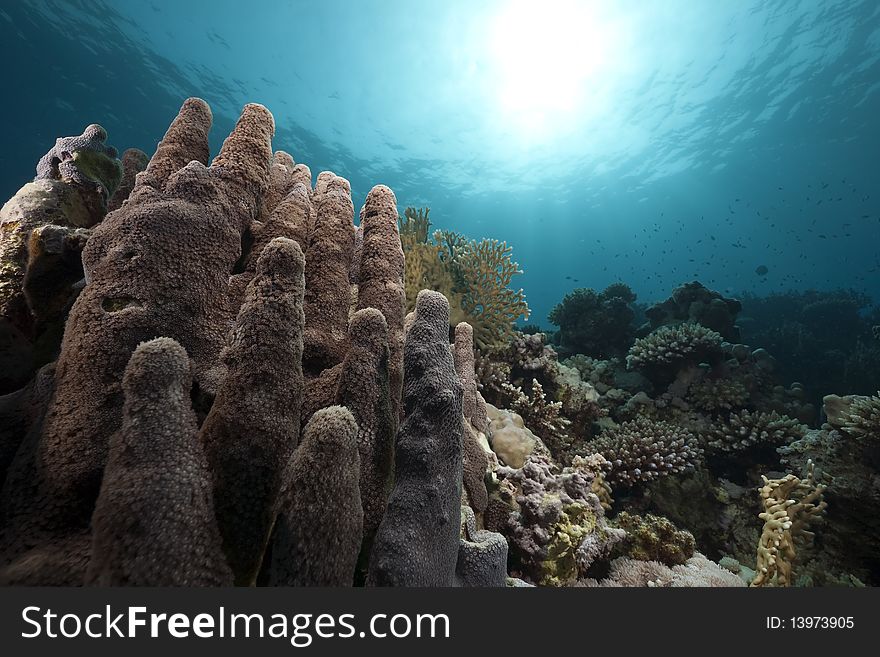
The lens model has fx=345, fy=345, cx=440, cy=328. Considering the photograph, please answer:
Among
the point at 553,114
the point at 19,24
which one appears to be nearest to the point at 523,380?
the point at 19,24

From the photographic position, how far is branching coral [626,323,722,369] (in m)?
7.50

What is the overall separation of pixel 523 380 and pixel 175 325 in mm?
5505

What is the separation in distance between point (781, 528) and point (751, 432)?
10.9ft

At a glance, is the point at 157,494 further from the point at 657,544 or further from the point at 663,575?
the point at 657,544

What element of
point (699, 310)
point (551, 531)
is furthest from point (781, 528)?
point (699, 310)

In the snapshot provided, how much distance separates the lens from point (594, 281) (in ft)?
472

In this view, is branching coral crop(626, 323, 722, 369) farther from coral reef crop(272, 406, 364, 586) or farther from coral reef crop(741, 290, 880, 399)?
coral reef crop(272, 406, 364, 586)

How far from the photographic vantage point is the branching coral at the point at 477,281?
5.68 metres

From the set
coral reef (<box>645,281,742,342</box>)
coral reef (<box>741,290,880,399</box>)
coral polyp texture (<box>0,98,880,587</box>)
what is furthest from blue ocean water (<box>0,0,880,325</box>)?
coral polyp texture (<box>0,98,880,587</box>)

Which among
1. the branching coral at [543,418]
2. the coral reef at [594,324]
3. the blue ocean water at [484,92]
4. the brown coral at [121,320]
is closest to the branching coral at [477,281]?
the branching coral at [543,418]

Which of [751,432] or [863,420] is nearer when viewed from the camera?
[863,420]

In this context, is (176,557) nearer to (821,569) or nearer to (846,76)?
(821,569)

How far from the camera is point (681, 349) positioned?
7.52 metres

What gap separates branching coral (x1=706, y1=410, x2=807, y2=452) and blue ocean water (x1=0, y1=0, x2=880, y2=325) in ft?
99.4
